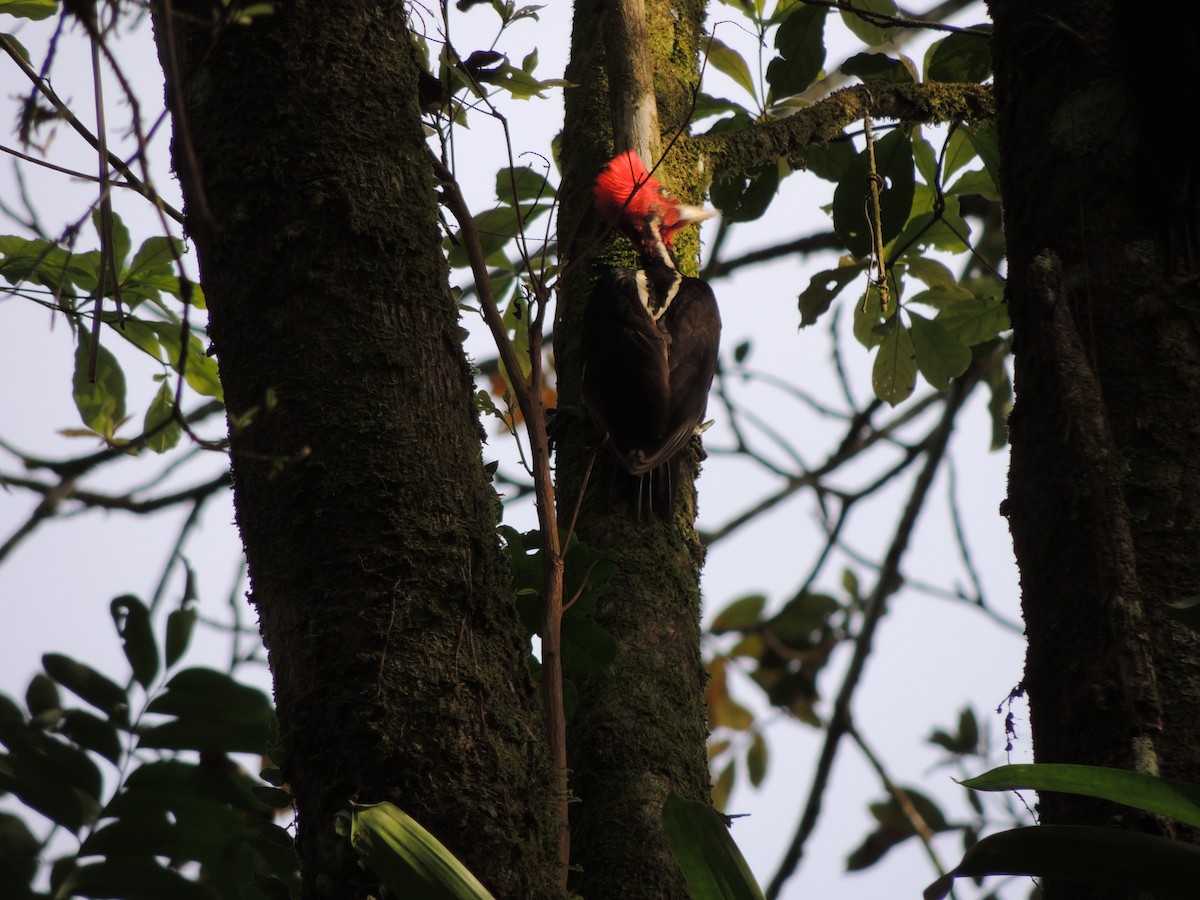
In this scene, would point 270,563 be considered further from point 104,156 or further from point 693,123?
point 693,123

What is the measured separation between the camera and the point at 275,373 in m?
1.54

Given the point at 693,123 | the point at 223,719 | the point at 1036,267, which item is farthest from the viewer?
the point at 693,123

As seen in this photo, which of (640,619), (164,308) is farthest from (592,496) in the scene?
(164,308)

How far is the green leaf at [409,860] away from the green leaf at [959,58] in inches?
102

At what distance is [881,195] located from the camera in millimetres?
3059

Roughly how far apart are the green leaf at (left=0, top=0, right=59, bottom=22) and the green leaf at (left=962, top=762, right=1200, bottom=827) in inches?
85.2

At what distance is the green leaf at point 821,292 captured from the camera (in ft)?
11.5

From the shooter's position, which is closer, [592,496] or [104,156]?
[104,156]

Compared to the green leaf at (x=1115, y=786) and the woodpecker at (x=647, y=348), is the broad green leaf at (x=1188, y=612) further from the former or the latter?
the woodpecker at (x=647, y=348)

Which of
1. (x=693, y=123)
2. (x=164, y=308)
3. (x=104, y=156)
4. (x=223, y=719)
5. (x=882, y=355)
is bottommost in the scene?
(x=223, y=719)

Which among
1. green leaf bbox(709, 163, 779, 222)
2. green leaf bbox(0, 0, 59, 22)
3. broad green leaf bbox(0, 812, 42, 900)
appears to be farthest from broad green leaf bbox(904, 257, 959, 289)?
broad green leaf bbox(0, 812, 42, 900)

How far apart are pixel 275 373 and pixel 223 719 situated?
773mm

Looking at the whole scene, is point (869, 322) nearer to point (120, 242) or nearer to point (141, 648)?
point (120, 242)

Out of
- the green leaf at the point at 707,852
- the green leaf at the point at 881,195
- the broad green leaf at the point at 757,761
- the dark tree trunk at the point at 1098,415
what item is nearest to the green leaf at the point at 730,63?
the green leaf at the point at 881,195
